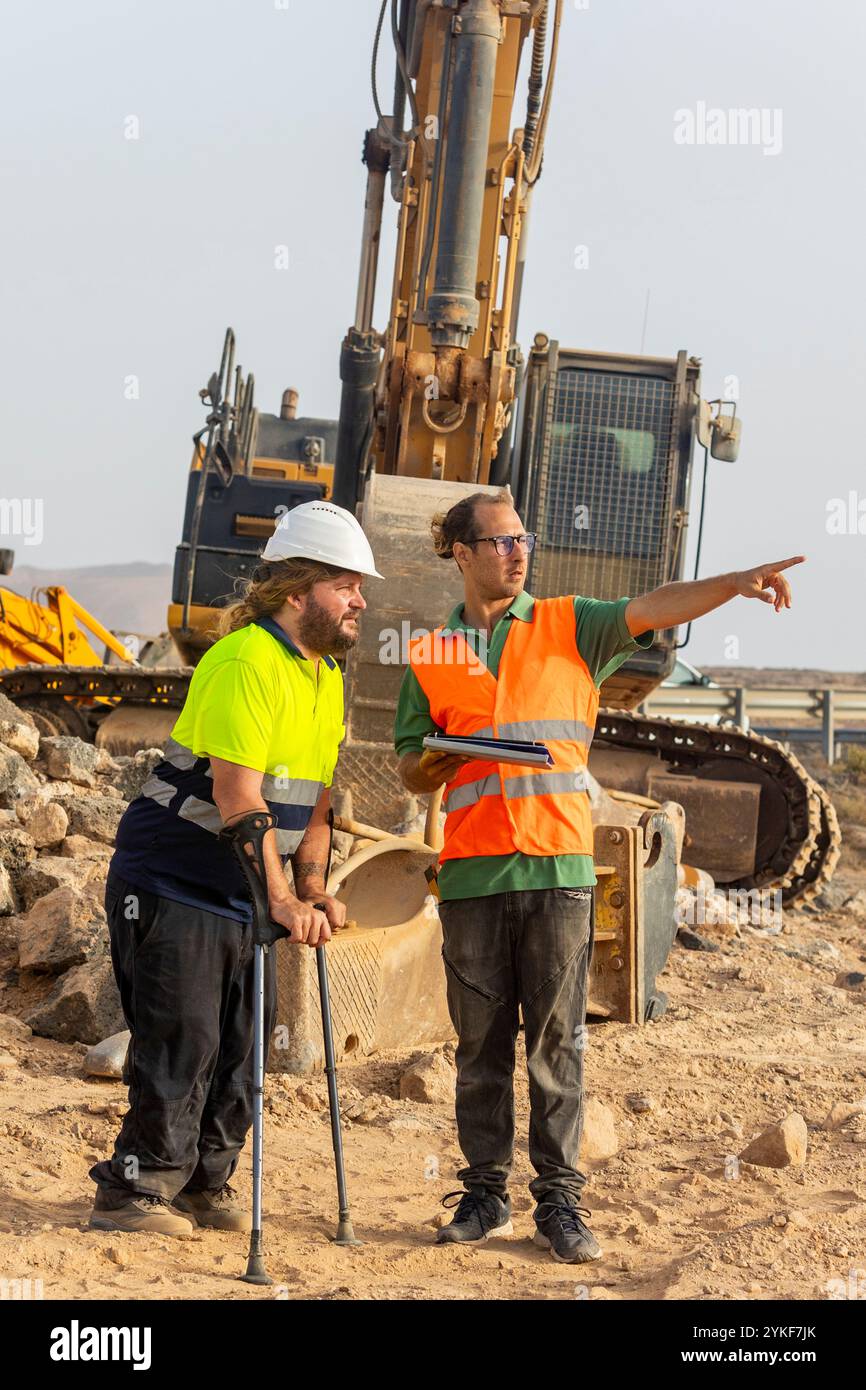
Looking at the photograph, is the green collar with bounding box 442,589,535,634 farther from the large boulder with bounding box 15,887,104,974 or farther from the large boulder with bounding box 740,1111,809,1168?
the large boulder with bounding box 15,887,104,974

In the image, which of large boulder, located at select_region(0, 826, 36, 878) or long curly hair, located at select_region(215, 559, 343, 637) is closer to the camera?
long curly hair, located at select_region(215, 559, 343, 637)

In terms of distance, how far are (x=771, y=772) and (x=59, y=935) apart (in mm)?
6822

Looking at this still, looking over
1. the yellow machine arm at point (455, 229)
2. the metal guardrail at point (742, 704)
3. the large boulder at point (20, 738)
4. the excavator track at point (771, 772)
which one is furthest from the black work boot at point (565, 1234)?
the metal guardrail at point (742, 704)

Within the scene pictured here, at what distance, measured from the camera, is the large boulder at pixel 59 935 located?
6957 millimetres

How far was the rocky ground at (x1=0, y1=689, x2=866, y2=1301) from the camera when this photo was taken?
399cm

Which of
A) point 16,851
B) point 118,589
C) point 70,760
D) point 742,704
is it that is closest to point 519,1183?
point 16,851

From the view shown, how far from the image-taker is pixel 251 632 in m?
4.23

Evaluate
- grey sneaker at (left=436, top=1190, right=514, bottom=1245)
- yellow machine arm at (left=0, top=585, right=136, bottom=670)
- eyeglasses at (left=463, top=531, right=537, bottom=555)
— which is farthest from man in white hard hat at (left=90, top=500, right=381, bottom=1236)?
yellow machine arm at (left=0, top=585, right=136, bottom=670)

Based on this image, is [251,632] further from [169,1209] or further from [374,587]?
[374,587]

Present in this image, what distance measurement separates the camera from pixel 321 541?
4.34 meters

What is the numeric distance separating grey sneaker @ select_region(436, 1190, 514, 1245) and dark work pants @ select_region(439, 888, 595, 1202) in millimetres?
38

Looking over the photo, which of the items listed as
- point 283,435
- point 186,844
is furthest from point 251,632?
point 283,435
